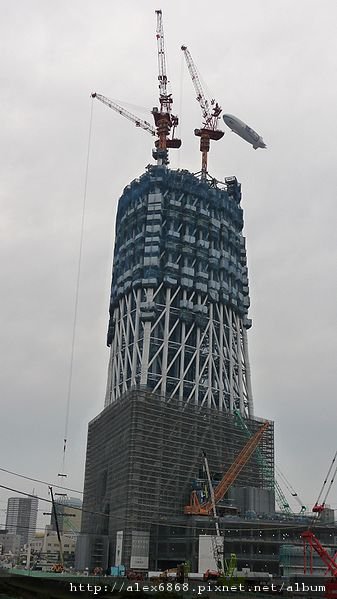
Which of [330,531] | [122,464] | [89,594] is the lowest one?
[89,594]

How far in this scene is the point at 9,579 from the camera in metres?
116

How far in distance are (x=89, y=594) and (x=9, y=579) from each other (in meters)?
37.1

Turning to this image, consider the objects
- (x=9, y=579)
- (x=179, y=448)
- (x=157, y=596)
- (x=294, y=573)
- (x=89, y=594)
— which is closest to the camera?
(x=157, y=596)

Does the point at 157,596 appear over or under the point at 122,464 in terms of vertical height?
under

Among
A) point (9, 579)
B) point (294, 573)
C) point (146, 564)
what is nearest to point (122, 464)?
point (146, 564)

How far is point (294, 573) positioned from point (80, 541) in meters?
69.5

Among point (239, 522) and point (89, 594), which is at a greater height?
point (239, 522)

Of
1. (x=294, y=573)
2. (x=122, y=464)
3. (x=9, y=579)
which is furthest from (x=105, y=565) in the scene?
(x=9, y=579)

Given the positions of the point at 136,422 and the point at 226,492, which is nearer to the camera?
the point at 136,422

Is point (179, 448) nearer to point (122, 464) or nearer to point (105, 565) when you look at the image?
point (122, 464)

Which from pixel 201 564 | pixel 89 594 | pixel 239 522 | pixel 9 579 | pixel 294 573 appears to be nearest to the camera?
pixel 89 594

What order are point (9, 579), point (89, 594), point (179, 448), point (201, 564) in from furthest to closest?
point (179, 448) < point (201, 564) < point (9, 579) < point (89, 594)

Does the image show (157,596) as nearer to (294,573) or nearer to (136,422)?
(294,573)

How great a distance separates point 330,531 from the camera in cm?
18400
